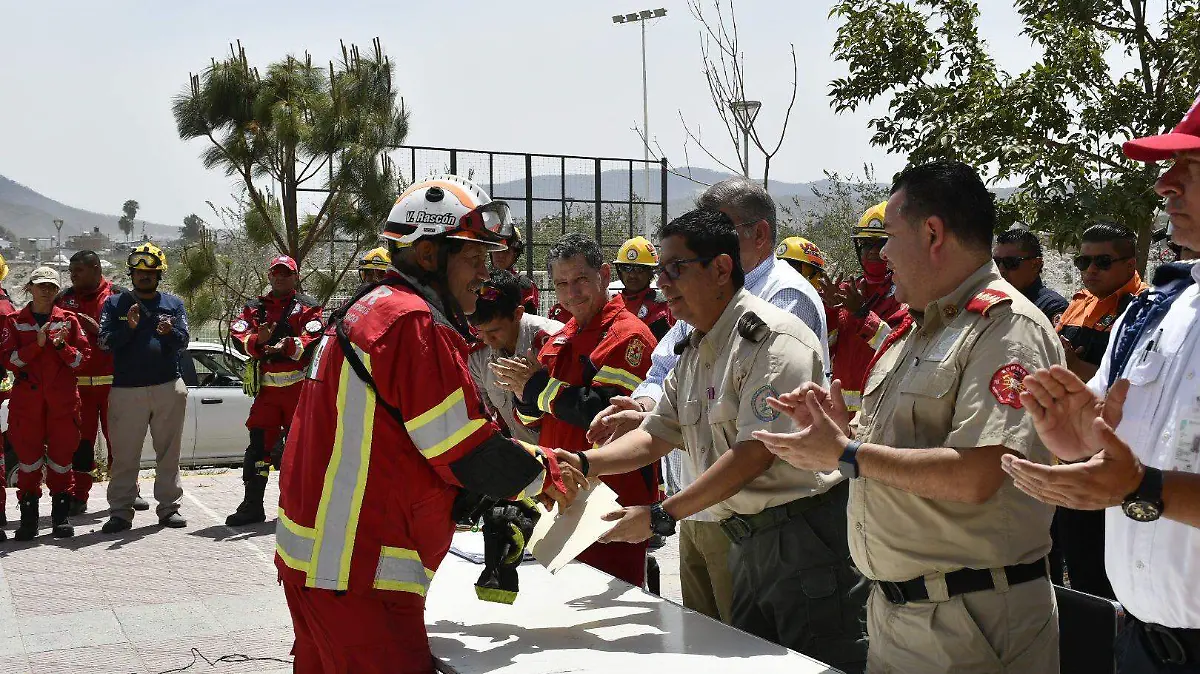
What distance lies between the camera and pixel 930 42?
31.5 feet

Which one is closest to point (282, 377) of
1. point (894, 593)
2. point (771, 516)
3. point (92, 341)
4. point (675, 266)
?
point (92, 341)

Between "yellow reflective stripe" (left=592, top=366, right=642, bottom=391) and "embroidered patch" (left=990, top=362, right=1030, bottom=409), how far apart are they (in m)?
2.76

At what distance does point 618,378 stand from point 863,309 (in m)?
2.68

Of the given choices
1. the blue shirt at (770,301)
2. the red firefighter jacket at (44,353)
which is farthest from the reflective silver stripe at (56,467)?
the blue shirt at (770,301)

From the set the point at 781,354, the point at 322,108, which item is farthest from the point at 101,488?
the point at 781,354

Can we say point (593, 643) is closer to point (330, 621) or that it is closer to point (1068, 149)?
point (330, 621)

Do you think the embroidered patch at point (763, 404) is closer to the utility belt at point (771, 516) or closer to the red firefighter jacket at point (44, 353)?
the utility belt at point (771, 516)

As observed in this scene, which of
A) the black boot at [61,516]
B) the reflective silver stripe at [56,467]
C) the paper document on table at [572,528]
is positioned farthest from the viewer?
the reflective silver stripe at [56,467]

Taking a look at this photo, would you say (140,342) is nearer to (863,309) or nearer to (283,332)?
(283,332)

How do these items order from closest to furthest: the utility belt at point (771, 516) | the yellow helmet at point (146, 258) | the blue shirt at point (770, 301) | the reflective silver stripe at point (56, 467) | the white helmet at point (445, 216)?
the white helmet at point (445, 216)
the utility belt at point (771, 516)
the blue shirt at point (770, 301)
the reflective silver stripe at point (56, 467)
the yellow helmet at point (146, 258)

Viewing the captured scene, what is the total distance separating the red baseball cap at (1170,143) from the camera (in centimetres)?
236

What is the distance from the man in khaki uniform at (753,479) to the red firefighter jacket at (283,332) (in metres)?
6.62

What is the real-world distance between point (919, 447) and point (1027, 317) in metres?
0.43

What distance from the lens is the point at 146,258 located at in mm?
9992
